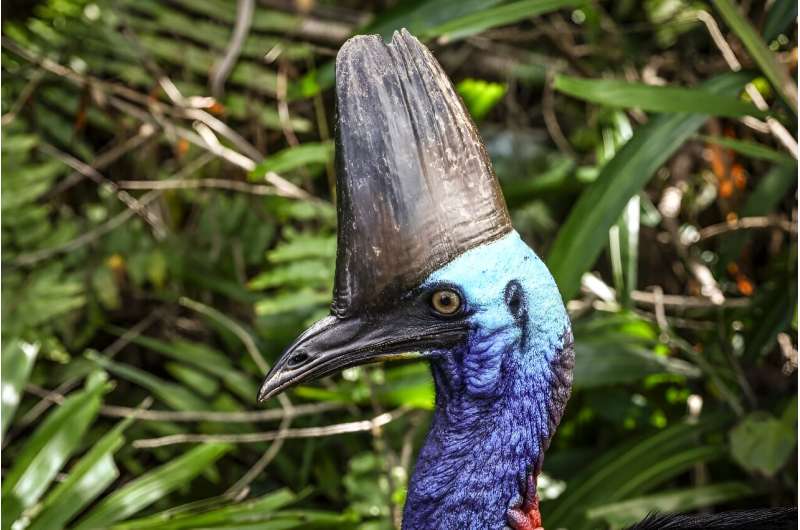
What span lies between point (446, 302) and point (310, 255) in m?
1.31

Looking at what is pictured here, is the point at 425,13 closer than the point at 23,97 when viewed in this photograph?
Yes

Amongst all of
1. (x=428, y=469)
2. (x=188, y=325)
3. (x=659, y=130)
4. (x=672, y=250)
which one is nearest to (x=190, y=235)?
(x=188, y=325)

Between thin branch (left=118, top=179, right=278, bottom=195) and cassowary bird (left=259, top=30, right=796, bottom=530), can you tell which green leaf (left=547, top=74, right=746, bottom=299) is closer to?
cassowary bird (left=259, top=30, right=796, bottom=530)

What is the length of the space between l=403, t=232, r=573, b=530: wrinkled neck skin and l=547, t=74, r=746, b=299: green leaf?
468 mm

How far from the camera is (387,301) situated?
46.0 inches

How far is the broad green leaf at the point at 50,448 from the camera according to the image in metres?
1.93

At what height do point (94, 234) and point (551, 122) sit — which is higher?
point (551, 122)

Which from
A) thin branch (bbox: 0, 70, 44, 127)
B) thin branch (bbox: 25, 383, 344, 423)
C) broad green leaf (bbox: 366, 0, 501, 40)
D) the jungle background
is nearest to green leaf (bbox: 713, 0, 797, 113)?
the jungle background

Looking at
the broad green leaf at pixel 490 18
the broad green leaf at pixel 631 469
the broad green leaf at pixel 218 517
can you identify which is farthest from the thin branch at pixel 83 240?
the broad green leaf at pixel 631 469

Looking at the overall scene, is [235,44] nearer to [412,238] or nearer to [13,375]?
[13,375]

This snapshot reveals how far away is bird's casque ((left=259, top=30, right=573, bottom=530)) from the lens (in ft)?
3.77

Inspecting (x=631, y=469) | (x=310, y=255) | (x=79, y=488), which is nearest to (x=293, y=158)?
(x=310, y=255)

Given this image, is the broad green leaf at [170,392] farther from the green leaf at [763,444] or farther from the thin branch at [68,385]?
the green leaf at [763,444]

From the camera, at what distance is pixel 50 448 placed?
1.99 m
